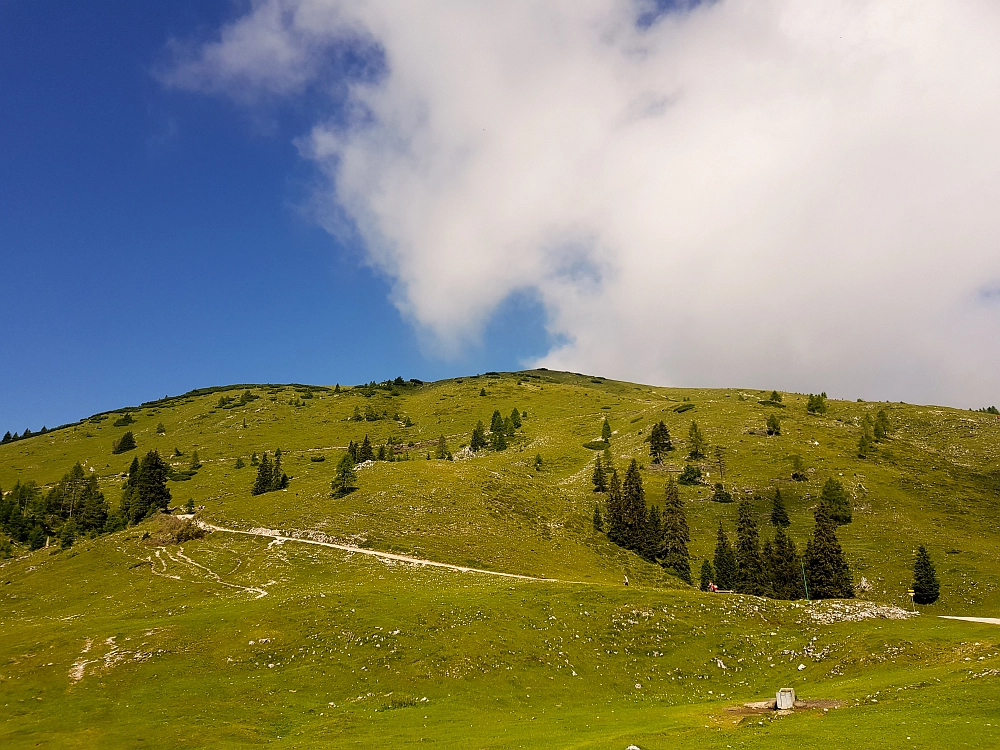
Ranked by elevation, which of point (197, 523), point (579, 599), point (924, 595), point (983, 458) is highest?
point (983, 458)

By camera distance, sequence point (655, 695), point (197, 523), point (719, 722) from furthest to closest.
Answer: point (197, 523) < point (655, 695) < point (719, 722)

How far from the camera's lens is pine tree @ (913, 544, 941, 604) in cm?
9781

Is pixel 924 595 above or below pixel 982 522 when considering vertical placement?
below

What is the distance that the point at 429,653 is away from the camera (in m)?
50.1

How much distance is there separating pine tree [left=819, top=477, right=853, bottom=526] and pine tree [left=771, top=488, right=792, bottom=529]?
8.64 meters

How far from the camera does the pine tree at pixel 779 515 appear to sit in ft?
454

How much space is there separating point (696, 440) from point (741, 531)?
77847 millimetres

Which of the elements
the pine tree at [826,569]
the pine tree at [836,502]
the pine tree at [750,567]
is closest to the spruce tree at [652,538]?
the pine tree at [750,567]

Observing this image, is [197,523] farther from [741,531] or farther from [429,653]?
[741,531]

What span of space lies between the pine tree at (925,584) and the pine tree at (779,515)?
3803cm

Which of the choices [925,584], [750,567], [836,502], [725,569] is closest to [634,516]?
[725,569]

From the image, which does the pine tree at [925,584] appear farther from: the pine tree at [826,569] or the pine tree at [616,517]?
the pine tree at [616,517]

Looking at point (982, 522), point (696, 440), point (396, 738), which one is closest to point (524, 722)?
point (396, 738)

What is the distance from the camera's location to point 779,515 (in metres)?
139
